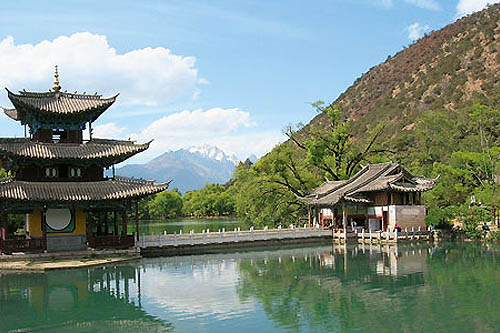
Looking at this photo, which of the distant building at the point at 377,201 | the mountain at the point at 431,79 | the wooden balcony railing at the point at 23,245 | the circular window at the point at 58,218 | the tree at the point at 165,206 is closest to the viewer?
the wooden balcony railing at the point at 23,245

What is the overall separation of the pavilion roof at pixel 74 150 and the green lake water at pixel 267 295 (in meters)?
6.84

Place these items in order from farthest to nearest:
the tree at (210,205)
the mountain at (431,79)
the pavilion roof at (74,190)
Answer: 1. the tree at (210,205)
2. the mountain at (431,79)
3. the pavilion roof at (74,190)

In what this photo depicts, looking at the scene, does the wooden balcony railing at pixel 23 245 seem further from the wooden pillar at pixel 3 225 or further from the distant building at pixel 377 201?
the distant building at pixel 377 201

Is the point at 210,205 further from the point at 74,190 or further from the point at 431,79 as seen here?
the point at 74,190

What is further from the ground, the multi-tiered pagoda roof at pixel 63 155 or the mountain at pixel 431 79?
the mountain at pixel 431 79

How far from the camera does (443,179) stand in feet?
152

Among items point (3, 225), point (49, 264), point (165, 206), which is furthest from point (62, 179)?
point (165, 206)

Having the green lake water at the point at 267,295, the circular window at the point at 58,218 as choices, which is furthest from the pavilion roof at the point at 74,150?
the green lake water at the point at 267,295

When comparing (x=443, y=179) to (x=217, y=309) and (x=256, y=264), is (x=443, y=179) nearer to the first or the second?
(x=256, y=264)

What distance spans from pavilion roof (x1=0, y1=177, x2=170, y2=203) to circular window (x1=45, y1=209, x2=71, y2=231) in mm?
1476

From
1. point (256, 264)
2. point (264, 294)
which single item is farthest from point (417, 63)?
point (264, 294)

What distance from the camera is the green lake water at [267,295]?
16088mm

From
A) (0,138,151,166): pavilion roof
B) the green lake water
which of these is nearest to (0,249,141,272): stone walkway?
the green lake water

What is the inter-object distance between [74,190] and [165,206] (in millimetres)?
89137
